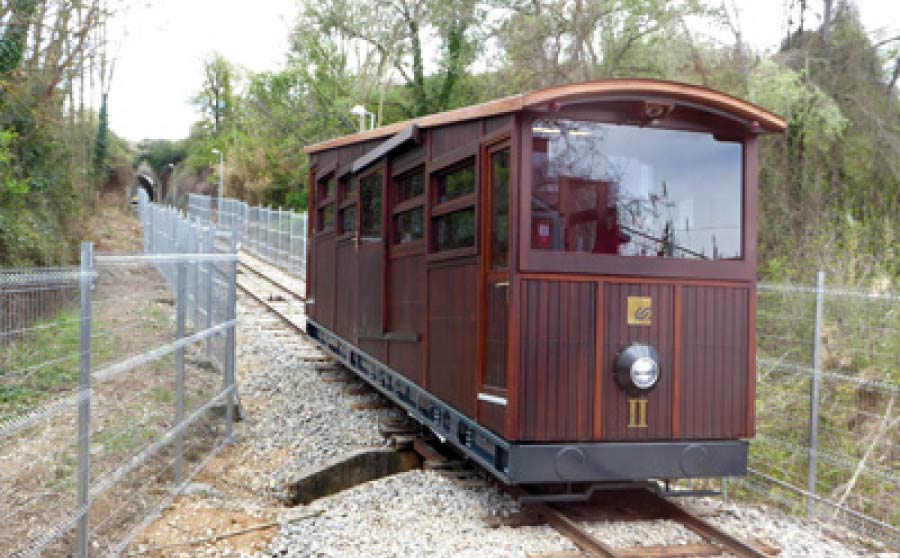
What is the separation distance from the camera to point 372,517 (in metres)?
5.95

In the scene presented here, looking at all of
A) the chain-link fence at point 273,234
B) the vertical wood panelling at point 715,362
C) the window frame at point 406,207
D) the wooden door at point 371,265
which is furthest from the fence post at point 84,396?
the chain-link fence at point 273,234

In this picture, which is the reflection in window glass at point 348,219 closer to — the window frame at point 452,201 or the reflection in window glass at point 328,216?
the reflection in window glass at point 328,216

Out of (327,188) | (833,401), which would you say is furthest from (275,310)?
(833,401)

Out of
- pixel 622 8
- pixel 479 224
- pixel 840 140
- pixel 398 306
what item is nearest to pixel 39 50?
pixel 398 306

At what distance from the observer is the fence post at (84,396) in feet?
15.0

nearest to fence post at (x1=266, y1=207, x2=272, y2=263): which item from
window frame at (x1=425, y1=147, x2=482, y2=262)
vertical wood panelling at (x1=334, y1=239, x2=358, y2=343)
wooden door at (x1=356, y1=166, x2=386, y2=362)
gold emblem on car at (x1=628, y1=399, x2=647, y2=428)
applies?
vertical wood panelling at (x1=334, y1=239, x2=358, y2=343)

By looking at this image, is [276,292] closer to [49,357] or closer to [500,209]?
[500,209]

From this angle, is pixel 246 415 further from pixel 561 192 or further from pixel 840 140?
pixel 840 140

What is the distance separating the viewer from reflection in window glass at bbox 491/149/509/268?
18.9 feet

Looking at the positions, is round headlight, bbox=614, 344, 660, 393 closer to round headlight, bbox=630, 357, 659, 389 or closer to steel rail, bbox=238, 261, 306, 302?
round headlight, bbox=630, 357, 659, 389

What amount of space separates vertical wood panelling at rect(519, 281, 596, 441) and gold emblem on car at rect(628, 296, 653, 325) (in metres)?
0.29

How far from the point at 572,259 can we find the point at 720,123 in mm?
1583

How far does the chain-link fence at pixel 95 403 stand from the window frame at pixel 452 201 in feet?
6.60

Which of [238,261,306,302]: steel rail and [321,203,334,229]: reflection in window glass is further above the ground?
[321,203,334,229]: reflection in window glass
